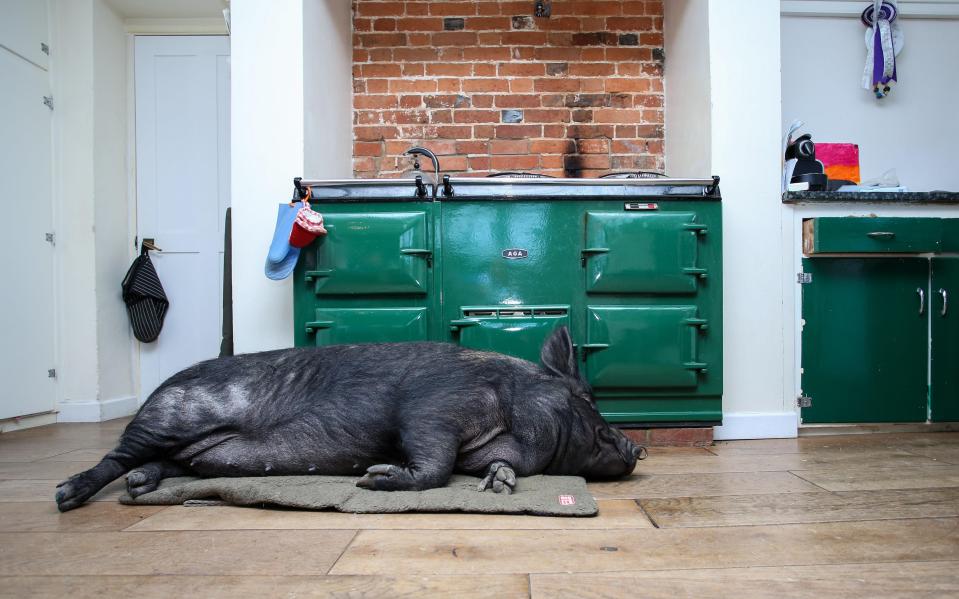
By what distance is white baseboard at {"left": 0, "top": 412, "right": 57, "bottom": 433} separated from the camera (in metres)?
3.81

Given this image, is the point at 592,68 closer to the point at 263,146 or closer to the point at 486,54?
the point at 486,54

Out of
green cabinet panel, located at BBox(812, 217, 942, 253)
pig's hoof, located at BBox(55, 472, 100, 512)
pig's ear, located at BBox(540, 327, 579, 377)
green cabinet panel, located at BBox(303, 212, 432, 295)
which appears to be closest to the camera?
pig's hoof, located at BBox(55, 472, 100, 512)

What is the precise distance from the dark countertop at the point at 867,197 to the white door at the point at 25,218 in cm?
478

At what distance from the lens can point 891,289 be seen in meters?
3.43

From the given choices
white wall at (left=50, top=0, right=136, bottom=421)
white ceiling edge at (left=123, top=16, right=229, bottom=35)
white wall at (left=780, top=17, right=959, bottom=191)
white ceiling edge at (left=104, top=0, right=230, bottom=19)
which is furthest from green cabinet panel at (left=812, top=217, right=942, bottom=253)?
white wall at (left=50, top=0, right=136, bottom=421)

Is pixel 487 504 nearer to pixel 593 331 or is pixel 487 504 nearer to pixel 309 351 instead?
pixel 309 351

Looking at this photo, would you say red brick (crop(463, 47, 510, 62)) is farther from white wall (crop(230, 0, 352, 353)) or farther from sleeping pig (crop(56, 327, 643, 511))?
sleeping pig (crop(56, 327, 643, 511))

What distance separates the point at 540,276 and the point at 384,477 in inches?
56.7

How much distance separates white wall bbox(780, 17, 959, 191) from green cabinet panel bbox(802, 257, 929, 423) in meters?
1.48

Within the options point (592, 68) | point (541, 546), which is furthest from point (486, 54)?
point (541, 546)

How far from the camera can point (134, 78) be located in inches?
188

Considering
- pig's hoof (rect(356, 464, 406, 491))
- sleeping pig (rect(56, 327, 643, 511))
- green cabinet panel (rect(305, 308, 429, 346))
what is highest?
green cabinet panel (rect(305, 308, 429, 346))

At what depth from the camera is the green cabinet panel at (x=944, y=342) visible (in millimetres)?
3428

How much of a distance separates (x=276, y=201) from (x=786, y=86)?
3.70m
